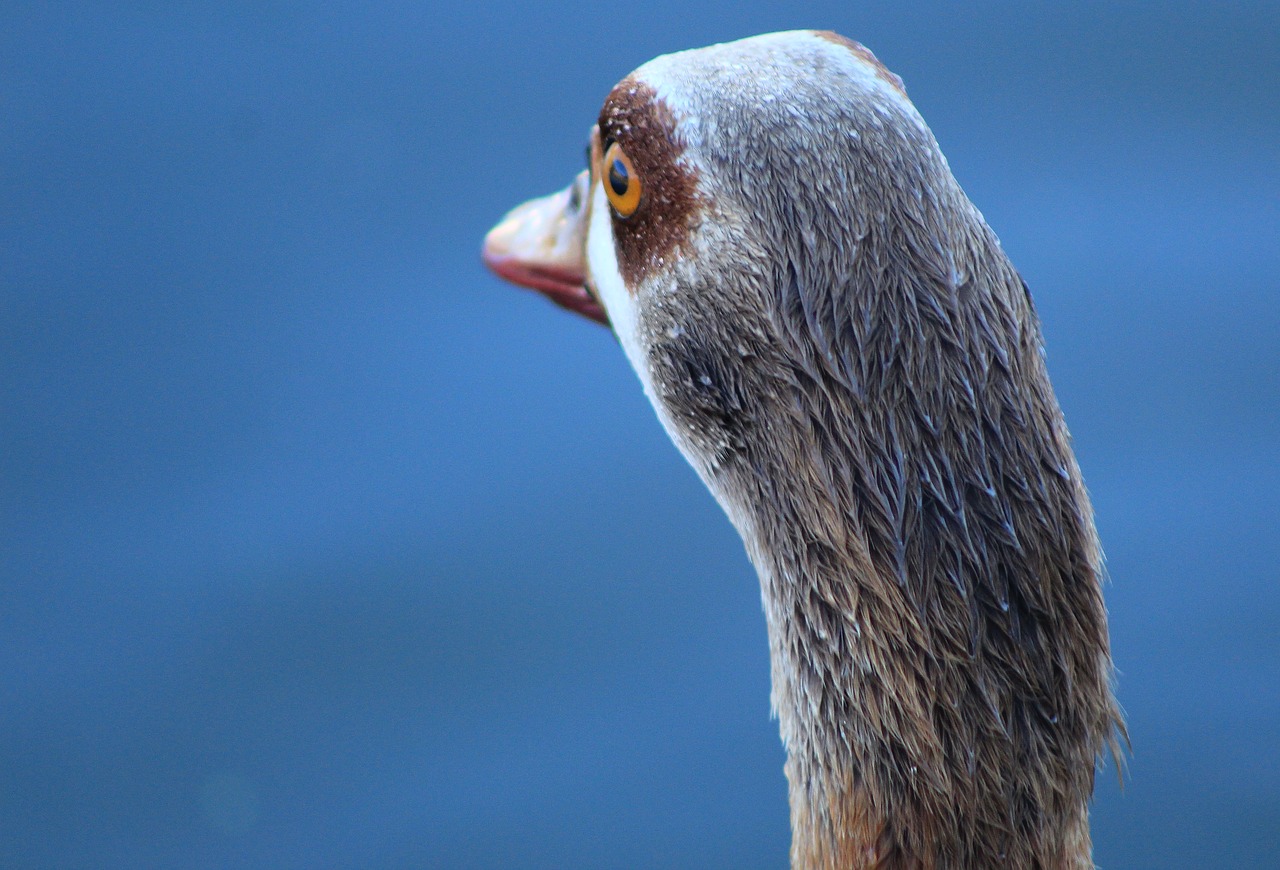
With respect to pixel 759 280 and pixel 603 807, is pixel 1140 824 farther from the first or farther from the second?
pixel 759 280

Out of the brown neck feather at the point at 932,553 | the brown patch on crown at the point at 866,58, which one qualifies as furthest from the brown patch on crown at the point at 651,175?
the brown patch on crown at the point at 866,58

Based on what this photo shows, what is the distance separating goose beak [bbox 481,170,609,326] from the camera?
2242 millimetres

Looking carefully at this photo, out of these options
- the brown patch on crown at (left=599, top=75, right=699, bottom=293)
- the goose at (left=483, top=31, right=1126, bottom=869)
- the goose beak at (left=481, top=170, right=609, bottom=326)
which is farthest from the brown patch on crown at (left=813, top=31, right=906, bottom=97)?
the goose beak at (left=481, top=170, right=609, bottom=326)

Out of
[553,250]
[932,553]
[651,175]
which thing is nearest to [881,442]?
[932,553]

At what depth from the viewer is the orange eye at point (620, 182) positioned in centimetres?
178

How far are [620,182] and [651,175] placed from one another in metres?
0.10

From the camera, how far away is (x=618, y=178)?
183cm

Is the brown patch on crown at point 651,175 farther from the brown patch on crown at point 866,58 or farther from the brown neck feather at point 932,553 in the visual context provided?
the brown patch on crown at point 866,58

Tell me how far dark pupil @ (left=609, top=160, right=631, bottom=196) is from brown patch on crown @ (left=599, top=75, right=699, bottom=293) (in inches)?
1.3

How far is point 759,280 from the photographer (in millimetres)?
1572

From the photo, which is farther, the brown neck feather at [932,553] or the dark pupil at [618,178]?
the dark pupil at [618,178]

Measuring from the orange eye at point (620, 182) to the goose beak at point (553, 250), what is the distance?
33 centimetres

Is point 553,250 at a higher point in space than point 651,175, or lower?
higher

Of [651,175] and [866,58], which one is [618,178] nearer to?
[651,175]
